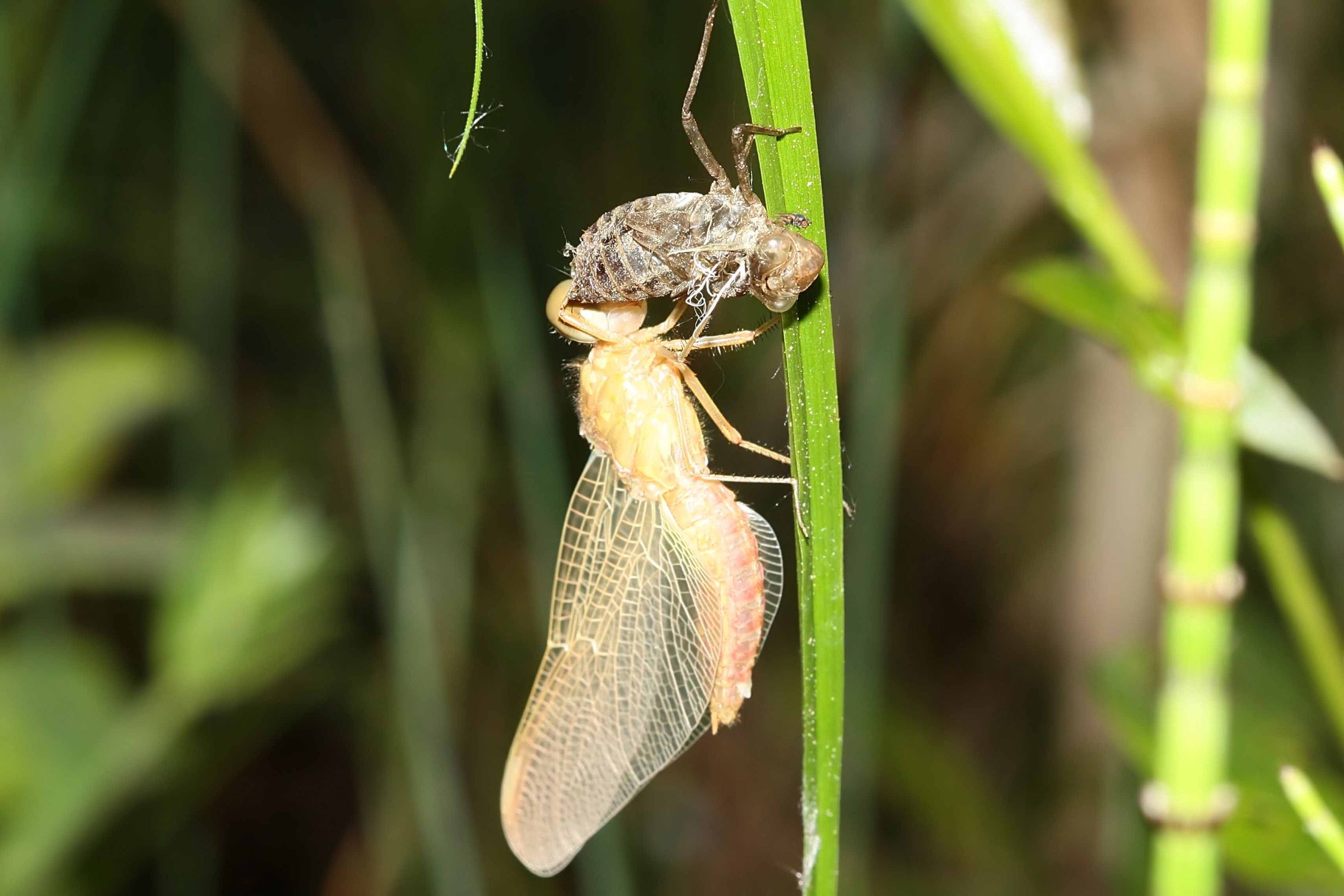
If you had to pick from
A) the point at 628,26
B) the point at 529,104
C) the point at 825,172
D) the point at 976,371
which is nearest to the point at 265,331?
the point at 529,104

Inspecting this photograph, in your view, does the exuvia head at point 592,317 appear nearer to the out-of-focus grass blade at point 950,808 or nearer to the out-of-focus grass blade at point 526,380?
the out-of-focus grass blade at point 526,380

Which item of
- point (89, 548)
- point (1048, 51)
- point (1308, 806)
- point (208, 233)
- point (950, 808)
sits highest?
point (1048, 51)

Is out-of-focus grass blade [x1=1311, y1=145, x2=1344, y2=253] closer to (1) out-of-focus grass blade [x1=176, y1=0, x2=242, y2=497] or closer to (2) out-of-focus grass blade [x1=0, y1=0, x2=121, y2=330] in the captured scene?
(2) out-of-focus grass blade [x1=0, y1=0, x2=121, y2=330]

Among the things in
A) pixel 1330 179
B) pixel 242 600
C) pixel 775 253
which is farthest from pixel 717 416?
pixel 242 600

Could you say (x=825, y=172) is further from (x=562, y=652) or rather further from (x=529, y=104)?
(x=562, y=652)

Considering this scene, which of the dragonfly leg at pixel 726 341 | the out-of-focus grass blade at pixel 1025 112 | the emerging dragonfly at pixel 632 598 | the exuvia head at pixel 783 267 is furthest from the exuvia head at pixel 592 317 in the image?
the out-of-focus grass blade at pixel 1025 112

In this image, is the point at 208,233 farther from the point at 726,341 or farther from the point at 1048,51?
the point at 1048,51

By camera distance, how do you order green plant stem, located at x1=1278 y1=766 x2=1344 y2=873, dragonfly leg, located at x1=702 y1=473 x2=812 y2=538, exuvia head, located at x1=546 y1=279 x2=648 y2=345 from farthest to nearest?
exuvia head, located at x1=546 y1=279 x2=648 y2=345 < dragonfly leg, located at x1=702 y1=473 x2=812 y2=538 < green plant stem, located at x1=1278 y1=766 x2=1344 y2=873

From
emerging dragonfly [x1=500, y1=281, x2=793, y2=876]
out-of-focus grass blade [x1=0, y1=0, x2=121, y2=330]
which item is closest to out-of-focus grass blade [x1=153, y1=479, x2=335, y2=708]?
out-of-focus grass blade [x1=0, y1=0, x2=121, y2=330]
